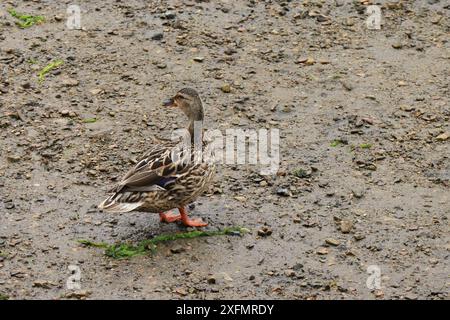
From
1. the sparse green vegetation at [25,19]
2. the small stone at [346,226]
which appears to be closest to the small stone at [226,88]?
the small stone at [346,226]

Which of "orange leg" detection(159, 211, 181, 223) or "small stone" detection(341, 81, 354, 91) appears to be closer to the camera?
"orange leg" detection(159, 211, 181, 223)

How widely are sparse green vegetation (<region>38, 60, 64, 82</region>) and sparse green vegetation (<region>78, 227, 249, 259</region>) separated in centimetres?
292

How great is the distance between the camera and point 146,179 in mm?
7797

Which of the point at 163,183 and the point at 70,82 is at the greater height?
the point at 163,183

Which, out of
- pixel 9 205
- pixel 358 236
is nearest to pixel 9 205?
pixel 9 205

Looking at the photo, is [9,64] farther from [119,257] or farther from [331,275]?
[331,275]

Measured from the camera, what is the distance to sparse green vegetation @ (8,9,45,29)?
433 inches

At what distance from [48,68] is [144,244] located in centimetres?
329

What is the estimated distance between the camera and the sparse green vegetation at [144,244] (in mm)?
7715

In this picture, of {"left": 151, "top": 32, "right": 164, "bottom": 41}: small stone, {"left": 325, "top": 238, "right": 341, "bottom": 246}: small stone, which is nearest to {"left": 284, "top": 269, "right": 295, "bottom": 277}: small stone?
{"left": 325, "top": 238, "right": 341, "bottom": 246}: small stone

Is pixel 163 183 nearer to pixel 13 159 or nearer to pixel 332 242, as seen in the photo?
pixel 332 242

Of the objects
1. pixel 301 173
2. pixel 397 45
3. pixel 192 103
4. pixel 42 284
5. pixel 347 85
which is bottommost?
pixel 42 284

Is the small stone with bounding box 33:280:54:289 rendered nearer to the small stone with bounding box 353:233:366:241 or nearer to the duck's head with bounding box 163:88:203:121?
the duck's head with bounding box 163:88:203:121
